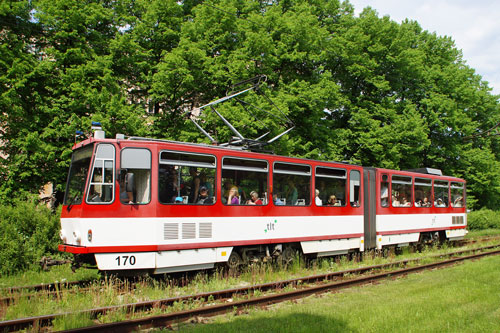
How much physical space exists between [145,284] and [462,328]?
586 centimetres

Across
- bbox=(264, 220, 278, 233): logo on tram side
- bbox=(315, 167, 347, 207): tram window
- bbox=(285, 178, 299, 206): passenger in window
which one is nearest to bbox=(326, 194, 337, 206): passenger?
bbox=(315, 167, 347, 207): tram window

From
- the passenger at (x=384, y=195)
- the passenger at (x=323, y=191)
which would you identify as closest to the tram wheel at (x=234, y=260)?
the passenger at (x=323, y=191)

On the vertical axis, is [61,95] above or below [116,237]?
above

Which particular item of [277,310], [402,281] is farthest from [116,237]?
[402,281]

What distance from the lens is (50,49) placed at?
1698 cm

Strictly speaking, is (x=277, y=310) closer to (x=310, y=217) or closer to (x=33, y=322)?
(x=33, y=322)

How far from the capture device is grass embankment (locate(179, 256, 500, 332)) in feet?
21.6

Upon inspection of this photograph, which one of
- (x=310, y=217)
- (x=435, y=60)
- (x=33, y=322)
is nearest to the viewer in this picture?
(x=33, y=322)

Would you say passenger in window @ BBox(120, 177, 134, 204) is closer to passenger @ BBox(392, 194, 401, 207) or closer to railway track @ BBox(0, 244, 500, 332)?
railway track @ BBox(0, 244, 500, 332)

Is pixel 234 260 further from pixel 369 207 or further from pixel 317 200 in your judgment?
pixel 369 207

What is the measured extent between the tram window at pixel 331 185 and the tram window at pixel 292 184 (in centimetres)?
51

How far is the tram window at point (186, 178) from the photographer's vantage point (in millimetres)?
9383

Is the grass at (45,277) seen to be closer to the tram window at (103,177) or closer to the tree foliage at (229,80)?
the tram window at (103,177)

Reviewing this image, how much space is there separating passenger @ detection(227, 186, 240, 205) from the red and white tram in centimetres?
2
